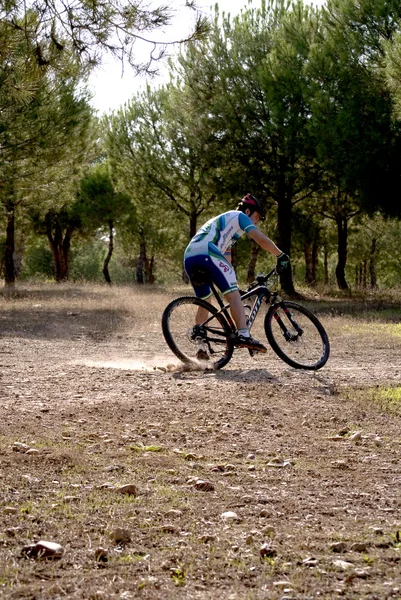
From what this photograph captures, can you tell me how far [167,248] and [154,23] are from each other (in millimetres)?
54031

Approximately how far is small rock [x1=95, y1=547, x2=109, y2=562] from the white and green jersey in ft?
18.5

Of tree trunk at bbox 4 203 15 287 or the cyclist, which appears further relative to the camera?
tree trunk at bbox 4 203 15 287

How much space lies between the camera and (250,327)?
9.10 meters

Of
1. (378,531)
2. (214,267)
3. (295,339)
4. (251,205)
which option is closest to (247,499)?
(378,531)

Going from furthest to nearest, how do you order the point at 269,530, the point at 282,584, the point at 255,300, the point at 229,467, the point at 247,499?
the point at 255,300 → the point at 229,467 → the point at 247,499 → the point at 269,530 → the point at 282,584

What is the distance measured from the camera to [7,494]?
4281 millimetres

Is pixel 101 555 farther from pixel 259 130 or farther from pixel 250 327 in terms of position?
pixel 259 130

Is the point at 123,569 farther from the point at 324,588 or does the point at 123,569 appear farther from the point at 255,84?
the point at 255,84

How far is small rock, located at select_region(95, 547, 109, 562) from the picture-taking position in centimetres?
337

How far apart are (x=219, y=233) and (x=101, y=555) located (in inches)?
229

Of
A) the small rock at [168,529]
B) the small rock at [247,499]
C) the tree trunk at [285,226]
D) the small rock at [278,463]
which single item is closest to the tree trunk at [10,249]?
the tree trunk at [285,226]

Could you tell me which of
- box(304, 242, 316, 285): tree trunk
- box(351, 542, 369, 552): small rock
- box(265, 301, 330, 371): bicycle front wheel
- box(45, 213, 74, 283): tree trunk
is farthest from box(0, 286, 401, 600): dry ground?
box(45, 213, 74, 283): tree trunk

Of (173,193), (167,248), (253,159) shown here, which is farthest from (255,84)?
(167,248)

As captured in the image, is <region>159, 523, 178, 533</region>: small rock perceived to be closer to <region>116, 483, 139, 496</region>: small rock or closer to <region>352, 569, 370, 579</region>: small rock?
<region>116, 483, 139, 496</region>: small rock
